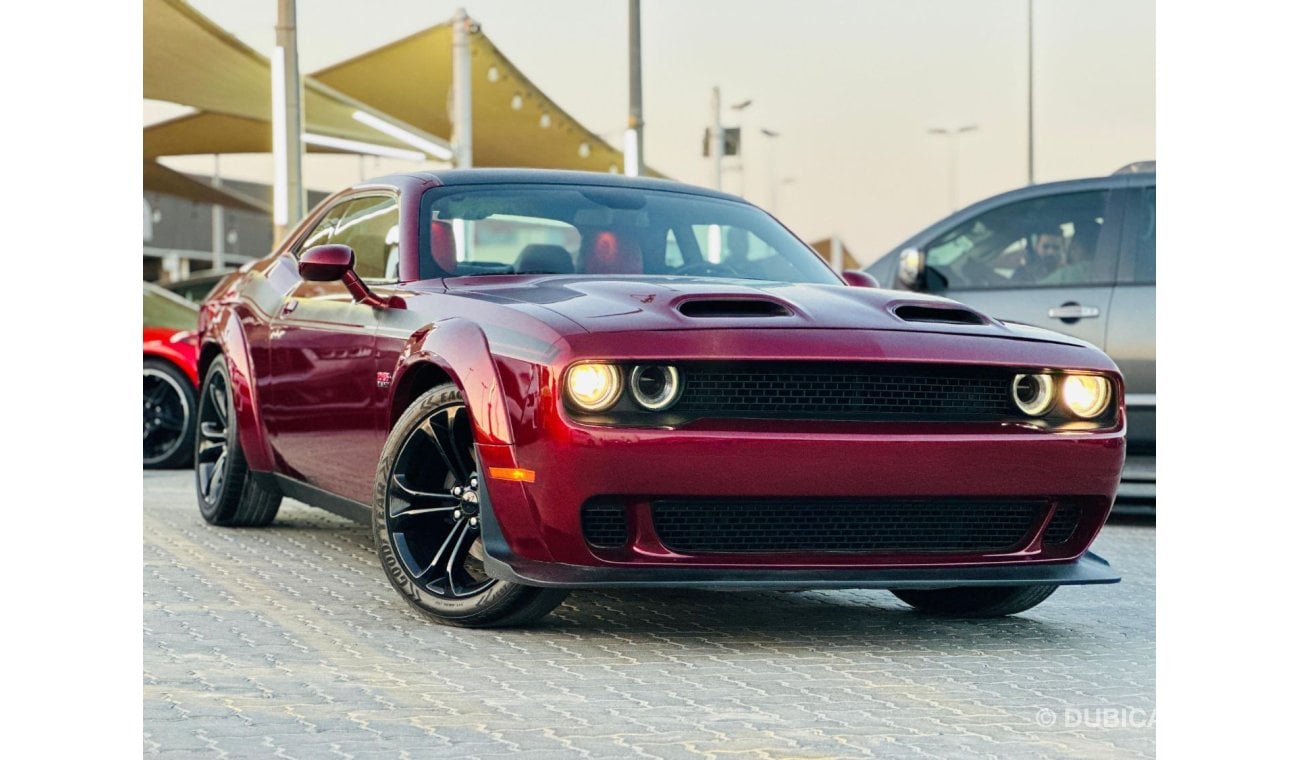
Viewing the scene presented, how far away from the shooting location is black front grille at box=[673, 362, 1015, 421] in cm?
504

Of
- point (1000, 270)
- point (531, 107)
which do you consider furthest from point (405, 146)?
point (1000, 270)

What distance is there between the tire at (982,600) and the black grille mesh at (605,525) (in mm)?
1205

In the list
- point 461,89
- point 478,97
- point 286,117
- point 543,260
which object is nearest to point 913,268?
point 543,260

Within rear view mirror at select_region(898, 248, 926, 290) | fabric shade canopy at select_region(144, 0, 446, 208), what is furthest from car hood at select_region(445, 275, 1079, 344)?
fabric shade canopy at select_region(144, 0, 446, 208)

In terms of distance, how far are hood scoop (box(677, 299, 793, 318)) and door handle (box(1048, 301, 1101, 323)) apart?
4712 mm

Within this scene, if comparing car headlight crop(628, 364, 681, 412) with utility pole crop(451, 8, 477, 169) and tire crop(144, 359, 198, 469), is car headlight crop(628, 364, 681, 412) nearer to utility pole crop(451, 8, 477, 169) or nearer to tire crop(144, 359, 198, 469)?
tire crop(144, 359, 198, 469)

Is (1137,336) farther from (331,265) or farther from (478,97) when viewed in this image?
(478,97)

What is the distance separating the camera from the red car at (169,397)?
12.1 m

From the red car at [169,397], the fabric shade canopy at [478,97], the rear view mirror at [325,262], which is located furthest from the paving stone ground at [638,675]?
the fabric shade canopy at [478,97]

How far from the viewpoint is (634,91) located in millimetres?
24094

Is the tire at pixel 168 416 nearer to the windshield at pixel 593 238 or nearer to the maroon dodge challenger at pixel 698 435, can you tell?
the windshield at pixel 593 238

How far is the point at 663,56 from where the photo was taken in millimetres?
25906
